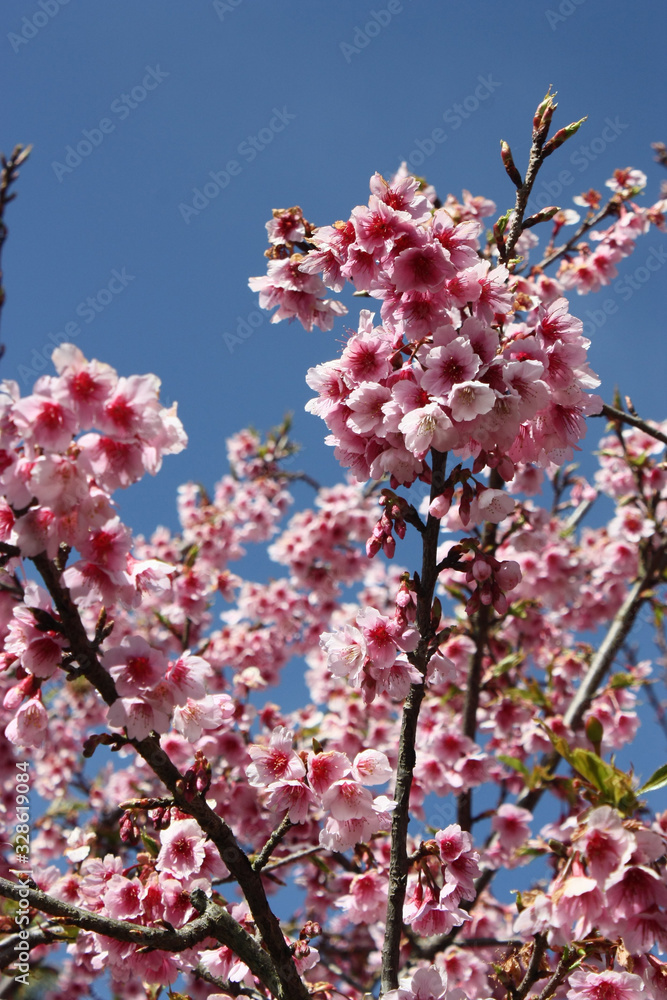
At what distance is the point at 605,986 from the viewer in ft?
6.93

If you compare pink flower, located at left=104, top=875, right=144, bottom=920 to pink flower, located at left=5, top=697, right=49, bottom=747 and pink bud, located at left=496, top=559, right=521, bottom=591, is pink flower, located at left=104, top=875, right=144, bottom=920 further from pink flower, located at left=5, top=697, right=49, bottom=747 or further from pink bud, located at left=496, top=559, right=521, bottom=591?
pink bud, located at left=496, top=559, right=521, bottom=591

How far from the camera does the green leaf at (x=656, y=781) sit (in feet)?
6.95

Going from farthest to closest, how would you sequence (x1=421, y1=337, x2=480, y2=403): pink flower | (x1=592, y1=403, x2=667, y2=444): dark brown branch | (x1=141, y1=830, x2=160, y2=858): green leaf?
(x1=592, y1=403, x2=667, y2=444): dark brown branch → (x1=141, y1=830, x2=160, y2=858): green leaf → (x1=421, y1=337, x2=480, y2=403): pink flower

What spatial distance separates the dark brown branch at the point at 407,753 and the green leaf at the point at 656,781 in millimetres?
735

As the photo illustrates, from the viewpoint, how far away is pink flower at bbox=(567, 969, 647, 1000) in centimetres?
202

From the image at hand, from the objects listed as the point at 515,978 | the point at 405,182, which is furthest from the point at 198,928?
the point at 405,182

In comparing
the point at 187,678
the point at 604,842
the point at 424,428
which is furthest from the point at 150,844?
the point at 424,428

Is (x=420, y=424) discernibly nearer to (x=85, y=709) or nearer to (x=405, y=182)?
(x=405, y=182)

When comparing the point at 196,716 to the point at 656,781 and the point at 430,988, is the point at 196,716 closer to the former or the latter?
the point at 430,988

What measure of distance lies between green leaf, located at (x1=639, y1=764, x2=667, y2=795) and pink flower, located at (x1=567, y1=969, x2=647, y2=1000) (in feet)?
1.69

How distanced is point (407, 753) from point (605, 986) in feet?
2.98

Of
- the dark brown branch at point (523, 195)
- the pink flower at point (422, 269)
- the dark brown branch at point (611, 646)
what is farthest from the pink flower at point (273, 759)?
the dark brown branch at point (611, 646)

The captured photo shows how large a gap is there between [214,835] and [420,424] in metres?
1.48

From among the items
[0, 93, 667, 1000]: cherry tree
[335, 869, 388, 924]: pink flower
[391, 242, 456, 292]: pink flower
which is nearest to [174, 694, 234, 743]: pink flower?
[0, 93, 667, 1000]: cherry tree
